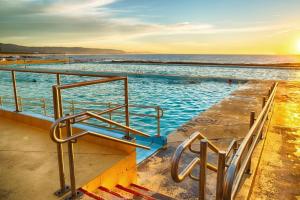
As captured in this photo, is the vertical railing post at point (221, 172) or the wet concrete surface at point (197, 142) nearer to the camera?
the vertical railing post at point (221, 172)

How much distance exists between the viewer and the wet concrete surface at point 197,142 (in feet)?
12.4

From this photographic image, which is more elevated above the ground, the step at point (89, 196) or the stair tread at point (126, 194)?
the step at point (89, 196)

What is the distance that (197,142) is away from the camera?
5727 millimetres

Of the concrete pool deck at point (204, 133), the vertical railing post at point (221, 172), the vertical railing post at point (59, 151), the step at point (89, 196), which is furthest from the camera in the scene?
the concrete pool deck at point (204, 133)

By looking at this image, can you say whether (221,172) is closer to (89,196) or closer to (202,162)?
(202,162)

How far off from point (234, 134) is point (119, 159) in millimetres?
4369

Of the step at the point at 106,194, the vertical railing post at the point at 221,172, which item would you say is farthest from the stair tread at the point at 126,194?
the vertical railing post at the point at 221,172

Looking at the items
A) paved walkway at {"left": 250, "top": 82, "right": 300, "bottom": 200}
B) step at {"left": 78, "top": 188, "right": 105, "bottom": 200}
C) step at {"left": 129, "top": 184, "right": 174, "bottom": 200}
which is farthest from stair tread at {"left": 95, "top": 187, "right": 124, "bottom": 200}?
paved walkway at {"left": 250, "top": 82, "right": 300, "bottom": 200}

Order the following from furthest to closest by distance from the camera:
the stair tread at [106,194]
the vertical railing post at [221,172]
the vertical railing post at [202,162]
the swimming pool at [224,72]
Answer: the swimming pool at [224,72] < the stair tread at [106,194] < the vertical railing post at [202,162] < the vertical railing post at [221,172]

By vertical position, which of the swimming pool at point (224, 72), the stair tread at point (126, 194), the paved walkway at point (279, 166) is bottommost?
the swimming pool at point (224, 72)

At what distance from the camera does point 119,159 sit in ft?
10.0

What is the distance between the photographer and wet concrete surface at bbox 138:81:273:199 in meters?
3.79

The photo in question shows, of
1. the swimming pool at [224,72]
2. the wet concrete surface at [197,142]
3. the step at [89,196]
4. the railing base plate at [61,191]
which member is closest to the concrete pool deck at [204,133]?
the wet concrete surface at [197,142]

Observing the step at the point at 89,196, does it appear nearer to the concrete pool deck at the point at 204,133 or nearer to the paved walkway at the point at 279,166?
the concrete pool deck at the point at 204,133
